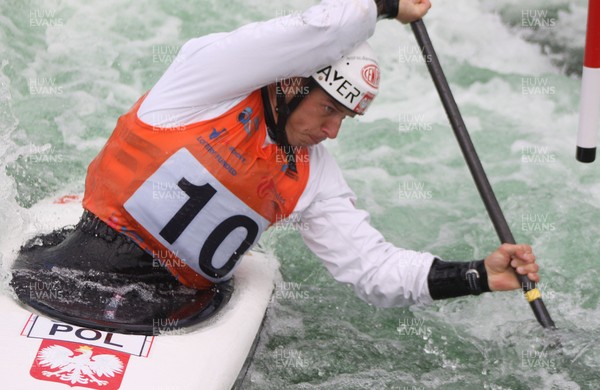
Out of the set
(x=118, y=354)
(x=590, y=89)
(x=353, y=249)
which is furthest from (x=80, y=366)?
(x=590, y=89)

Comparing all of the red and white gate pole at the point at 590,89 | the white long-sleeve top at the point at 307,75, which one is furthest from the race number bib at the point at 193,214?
the red and white gate pole at the point at 590,89

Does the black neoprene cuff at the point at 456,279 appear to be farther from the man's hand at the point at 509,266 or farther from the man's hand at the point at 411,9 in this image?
the man's hand at the point at 411,9

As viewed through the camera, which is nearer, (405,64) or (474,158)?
(474,158)

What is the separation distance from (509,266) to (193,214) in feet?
3.44

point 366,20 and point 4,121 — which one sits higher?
point 366,20

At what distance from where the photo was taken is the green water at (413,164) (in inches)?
155

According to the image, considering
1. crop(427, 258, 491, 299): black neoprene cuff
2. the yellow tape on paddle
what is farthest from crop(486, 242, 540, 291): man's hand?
the yellow tape on paddle

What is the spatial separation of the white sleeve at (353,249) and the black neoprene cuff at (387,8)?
528 millimetres

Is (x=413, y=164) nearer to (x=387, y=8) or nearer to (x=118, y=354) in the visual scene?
(x=387, y=8)

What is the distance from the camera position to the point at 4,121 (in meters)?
5.32

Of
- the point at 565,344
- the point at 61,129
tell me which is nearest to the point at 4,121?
the point at 61,129

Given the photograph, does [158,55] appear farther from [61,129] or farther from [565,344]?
[565,344]

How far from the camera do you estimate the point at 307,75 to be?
10.2 feet

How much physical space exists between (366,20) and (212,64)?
502 millimetres
